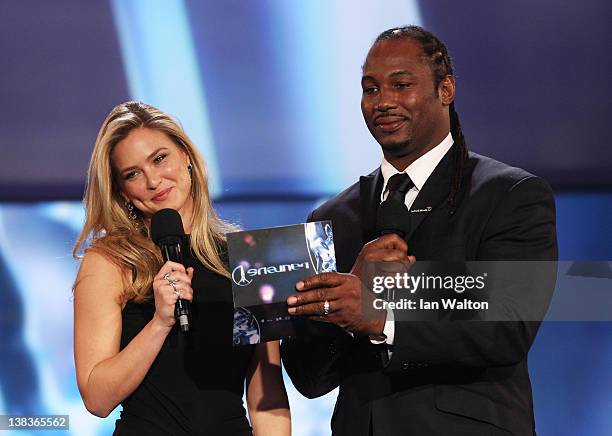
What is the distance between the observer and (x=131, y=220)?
284cm

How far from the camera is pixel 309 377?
260 cm

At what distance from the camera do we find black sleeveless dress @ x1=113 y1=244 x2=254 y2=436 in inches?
103

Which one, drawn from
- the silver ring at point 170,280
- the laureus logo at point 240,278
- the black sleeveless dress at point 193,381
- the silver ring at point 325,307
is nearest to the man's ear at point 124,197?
the black sleeveless dress at point 193,381

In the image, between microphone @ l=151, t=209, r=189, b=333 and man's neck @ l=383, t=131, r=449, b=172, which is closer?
microphone @ l=151, t=209, r=189, b=333

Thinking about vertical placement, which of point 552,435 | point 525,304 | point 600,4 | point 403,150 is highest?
point 600,4

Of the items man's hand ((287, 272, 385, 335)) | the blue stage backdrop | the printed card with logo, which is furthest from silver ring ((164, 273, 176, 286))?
the blue stage backdrop

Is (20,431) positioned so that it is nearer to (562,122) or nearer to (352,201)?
(352,201)

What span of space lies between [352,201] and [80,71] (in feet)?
5.73

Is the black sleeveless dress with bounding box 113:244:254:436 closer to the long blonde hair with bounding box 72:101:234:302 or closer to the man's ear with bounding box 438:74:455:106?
the long blonde hair with bounding box 72:101:234:302

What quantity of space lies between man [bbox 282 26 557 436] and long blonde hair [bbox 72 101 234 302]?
37 cm

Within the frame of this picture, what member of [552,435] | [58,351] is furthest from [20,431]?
[552,435]

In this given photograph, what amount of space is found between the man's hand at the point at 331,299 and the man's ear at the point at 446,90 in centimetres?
75

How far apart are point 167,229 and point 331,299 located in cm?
51

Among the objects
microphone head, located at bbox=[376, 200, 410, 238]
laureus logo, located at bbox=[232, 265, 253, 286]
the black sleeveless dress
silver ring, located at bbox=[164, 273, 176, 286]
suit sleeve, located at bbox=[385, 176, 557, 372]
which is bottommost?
the black sleeveless dress
